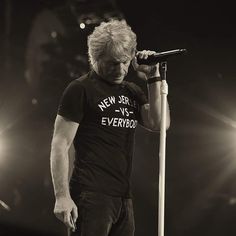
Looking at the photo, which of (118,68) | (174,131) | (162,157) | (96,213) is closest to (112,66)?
(118,68)

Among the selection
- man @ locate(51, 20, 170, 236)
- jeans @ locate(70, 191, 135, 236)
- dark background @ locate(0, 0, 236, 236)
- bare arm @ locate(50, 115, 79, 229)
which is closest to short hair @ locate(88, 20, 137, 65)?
man @ locate(51, 20, 170, 236)

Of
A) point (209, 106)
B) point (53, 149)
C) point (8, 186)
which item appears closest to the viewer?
point (53, 149)

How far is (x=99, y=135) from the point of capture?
1459mm

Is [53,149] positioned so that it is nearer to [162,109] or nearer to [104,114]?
[104,114]

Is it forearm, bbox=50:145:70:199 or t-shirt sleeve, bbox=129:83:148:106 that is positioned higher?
t-shirt sleeve, bbox=129:83:148:106

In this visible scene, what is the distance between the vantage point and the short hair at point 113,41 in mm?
1458

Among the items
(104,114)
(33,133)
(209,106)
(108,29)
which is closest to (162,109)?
(104,114)

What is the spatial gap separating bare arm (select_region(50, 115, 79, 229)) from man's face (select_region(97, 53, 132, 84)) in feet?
0.58

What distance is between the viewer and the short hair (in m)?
1.46

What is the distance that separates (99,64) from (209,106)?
169 cm

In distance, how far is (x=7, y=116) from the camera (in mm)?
3189

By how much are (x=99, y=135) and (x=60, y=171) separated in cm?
15

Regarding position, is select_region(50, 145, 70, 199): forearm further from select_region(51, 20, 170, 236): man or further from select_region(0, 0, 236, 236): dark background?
select_region(0, 0, 236, 236): dark background

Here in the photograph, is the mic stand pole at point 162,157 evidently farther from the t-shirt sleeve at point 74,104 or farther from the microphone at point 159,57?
the t-shirt sleeve at point 74,104
